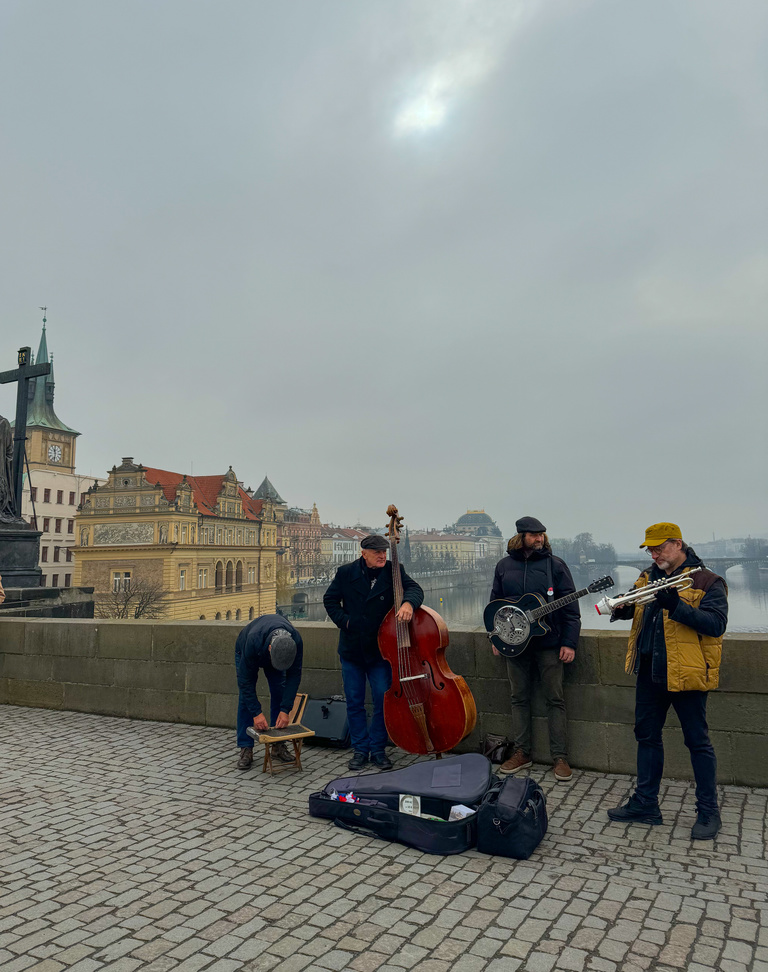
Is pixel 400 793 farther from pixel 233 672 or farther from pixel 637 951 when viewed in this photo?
pixel 233 672

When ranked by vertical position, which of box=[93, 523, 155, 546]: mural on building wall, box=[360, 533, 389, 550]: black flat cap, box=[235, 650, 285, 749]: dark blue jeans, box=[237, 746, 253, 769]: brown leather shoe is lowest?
box=[237, 746, 253, 769]: brown leather shoe

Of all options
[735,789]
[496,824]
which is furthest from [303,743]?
[735,789]

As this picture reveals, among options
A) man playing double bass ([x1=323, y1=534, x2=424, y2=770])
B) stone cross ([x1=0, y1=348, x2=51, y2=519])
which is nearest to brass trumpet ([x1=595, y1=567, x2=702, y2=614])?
man playing double bass ([x1=323, y1=534, x2=424, y2=770])

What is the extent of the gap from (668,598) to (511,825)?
148cm

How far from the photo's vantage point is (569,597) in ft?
15.2

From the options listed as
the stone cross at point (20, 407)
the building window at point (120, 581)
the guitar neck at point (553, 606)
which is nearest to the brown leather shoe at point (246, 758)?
the guitar neck at point (553, 606)

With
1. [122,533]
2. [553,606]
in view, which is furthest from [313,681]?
[122,533]

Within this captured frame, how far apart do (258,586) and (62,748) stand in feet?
251

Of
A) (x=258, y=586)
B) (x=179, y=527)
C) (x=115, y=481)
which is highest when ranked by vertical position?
(x=115, y=481)

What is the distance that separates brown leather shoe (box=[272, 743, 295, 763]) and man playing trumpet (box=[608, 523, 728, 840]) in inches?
97.4

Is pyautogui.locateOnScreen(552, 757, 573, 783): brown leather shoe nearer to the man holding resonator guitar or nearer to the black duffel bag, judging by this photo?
the man holding resonator guitar

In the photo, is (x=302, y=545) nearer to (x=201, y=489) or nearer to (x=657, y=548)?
(x=201, y=489)

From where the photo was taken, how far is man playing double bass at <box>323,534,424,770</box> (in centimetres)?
526

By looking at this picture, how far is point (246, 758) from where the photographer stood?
5266 millimetres
